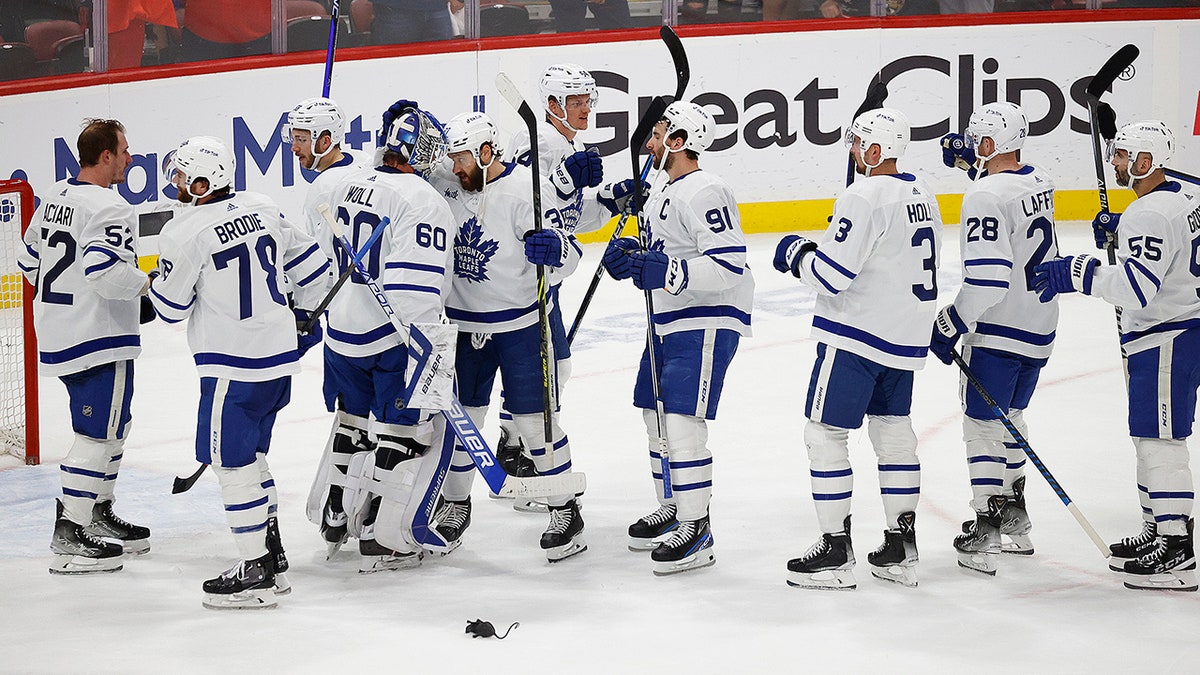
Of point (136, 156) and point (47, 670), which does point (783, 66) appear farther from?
point (47, 670)

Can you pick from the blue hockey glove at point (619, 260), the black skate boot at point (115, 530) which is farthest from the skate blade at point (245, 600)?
the blue hockey glove at point (619, 260)

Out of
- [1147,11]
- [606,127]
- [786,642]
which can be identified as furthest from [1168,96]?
[786,642]

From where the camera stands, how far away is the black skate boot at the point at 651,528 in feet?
14.8

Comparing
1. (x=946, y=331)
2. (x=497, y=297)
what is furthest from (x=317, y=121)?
(x=946, y=331)

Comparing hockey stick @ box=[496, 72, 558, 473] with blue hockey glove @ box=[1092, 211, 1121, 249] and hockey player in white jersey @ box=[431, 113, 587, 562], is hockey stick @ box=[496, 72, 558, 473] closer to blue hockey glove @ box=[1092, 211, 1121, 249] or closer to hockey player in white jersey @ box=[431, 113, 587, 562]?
hockey player in white jersey @ box=[431, 113, 587, 562]

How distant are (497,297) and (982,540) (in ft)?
5.38

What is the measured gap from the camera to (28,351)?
5.57 metres

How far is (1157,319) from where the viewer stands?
158 inches

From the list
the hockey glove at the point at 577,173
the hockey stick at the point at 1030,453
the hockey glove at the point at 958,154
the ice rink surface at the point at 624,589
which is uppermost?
the hockey glove at the point at 958,154

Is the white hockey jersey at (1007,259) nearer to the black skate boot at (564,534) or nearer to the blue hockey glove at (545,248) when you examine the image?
the blue hockey glove at (545,248)

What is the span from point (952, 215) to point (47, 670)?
775cm

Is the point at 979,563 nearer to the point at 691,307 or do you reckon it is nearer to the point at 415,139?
the point at 691,307

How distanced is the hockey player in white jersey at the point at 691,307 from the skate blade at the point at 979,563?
0.75m

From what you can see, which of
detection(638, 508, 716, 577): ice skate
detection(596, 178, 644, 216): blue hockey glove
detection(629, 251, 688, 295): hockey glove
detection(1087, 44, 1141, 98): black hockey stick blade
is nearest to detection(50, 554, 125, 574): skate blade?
detection(638, 508, 716, 577): ice skate
